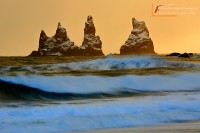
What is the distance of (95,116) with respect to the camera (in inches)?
284

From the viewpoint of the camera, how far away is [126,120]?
7.06 m

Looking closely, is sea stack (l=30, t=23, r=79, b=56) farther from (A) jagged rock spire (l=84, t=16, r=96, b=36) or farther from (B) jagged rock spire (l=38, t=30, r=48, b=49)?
(A) jagged rock spire (l=84, t=16, r=96, b=36)

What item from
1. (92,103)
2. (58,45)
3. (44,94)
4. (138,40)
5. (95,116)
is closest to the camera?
(95,116)

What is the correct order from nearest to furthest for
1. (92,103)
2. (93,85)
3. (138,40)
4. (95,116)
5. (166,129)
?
(166,129) → (95,116) → (92,103) → (93,85) → (138,40)

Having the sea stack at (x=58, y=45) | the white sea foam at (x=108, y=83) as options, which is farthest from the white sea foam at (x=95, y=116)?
the sea stack at (x=58, y=45)

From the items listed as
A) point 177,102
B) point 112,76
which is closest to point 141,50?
point 112,76

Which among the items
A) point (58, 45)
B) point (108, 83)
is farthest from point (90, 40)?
point (108, 83)

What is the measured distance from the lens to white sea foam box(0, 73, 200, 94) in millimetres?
13023

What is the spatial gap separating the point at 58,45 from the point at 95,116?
96808 mm

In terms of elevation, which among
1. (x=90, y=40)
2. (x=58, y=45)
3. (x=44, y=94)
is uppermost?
(x=90, y=40)

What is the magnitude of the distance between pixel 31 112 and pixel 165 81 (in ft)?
26.4

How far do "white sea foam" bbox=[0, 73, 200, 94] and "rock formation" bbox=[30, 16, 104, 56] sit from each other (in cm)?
8079

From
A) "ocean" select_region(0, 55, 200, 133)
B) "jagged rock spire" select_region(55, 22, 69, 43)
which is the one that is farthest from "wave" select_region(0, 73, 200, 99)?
"jagged rock spire" select_region(55, 22, 69, 43)

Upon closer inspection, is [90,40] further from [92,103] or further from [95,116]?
[95,116]
